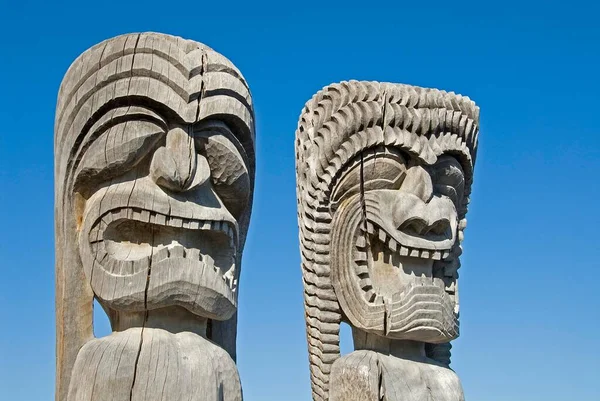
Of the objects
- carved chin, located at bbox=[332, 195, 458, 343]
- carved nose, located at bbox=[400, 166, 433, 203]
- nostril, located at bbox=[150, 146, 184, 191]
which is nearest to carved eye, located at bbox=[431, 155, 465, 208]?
carved nose, located at bbox=[400, 166, 433, 203]

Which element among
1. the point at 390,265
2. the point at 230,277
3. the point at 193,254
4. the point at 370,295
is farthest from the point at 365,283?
the point at 193,254

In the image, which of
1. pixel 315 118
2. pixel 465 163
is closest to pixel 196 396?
pixel 315 118

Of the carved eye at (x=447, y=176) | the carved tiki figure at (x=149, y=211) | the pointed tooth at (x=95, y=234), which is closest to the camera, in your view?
the carved tiki figure at (x=149, y=211)

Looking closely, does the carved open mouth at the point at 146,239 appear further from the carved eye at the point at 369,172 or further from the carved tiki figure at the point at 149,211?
the carved eye at the point at 369,172

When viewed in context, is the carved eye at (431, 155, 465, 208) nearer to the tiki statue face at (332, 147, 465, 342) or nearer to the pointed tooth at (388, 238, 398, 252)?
the tiki statue face at (332, 147, 465, 342)

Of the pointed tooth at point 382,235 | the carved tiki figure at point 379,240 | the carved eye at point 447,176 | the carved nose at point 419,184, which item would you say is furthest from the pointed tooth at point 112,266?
the carved eye at point 447,176

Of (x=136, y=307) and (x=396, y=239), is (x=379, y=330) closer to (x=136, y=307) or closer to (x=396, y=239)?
(x=396, y=239)

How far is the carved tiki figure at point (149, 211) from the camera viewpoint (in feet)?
18.0

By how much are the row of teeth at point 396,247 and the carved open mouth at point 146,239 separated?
3.94ft

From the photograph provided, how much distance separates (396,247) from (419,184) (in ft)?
1.53

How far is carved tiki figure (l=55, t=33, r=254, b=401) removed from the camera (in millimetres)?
5480

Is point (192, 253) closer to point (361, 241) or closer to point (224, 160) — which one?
point (224, 160)

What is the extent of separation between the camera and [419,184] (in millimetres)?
6637

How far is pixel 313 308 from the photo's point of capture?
6.58 m
